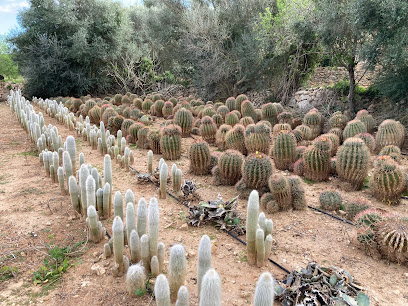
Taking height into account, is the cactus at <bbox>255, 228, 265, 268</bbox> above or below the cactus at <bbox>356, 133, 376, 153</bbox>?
below

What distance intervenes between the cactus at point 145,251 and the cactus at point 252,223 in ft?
3.19

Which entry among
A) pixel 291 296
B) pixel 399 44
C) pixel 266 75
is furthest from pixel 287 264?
pixel 266 75

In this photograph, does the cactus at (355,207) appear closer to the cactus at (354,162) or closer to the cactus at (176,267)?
the cactus at (354,162)

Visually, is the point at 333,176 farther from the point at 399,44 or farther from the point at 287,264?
the point at 399,44

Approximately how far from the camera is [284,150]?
6.17m

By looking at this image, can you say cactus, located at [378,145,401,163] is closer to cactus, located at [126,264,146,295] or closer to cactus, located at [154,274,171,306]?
cactus, located at [126,264,146,295]

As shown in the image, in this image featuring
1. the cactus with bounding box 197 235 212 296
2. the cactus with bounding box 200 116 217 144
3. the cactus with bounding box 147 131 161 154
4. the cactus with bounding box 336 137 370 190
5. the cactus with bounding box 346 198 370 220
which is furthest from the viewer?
the cactus with bounding box 200 116 217 144

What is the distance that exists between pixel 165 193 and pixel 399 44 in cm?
606

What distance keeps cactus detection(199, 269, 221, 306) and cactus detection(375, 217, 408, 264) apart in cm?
238

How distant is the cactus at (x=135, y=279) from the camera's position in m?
2.67

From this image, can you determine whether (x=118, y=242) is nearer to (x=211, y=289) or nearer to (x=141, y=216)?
(x=141, y=216)

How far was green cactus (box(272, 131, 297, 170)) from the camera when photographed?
611 centimetres

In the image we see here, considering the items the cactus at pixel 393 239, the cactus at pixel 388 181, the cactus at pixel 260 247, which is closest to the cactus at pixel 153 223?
the cactus at pixel 260 247

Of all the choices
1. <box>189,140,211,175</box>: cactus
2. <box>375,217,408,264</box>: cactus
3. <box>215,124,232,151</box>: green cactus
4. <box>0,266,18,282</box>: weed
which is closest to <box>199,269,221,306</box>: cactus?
<box>0,266,18,282</box>: weed
